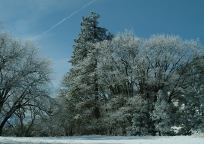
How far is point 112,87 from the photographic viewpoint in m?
51.6

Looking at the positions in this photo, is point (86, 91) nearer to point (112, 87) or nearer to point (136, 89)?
point (112, 87)

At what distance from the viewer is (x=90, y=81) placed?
52312 millimetres

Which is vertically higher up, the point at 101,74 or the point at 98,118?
the point at 101,74

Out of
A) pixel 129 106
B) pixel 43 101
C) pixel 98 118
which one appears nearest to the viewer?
pixel 43 101

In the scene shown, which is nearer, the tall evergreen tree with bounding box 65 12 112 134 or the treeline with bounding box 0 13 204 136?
the treeline with bounding box 0 13 204 136

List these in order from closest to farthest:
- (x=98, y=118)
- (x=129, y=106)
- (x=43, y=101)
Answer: (x=43, y=101) → (x=129, y=106) → (x=98, y=118)

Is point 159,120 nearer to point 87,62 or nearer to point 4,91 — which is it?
point 87,62

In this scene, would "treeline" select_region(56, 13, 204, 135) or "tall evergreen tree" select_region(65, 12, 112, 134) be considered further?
"tall evergreen tree" select_region(65, 12, 112, 134)

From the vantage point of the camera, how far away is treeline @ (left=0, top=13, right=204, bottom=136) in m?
44.7

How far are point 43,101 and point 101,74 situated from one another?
874 centimetres

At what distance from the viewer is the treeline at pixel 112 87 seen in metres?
44.7

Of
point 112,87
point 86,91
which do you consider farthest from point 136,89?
point 86,91

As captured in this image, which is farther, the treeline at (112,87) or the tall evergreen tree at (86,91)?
the tall evergreen tree at (86,91)

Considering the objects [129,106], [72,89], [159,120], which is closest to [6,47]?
[72,89]
